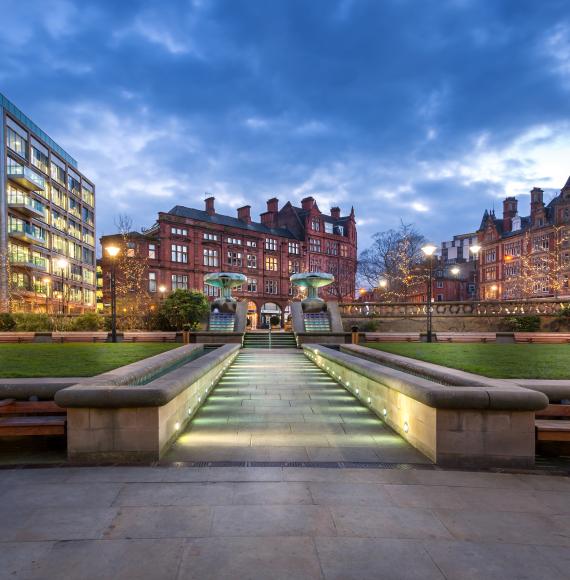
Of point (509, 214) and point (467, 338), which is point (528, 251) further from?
point (467, 338)

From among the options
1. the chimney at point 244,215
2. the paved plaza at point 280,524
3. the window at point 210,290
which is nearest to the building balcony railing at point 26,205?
the window at point 210,290

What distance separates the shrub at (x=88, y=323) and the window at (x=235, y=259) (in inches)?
1431

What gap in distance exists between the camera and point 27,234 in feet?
155

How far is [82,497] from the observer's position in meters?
4.45

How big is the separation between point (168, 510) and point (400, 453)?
3.38 metres

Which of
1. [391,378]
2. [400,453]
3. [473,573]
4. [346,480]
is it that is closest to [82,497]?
[346,480]

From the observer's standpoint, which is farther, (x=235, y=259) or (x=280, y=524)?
(x=235, y=259)

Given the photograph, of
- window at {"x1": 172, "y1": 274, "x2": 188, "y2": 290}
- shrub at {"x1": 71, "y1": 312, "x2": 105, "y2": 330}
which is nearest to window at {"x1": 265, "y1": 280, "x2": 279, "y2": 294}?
window at {"x1": 172, "y1": 274, "x2": 188, "y2": 290}

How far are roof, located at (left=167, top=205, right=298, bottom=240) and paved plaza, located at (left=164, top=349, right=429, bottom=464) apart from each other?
2019 inches

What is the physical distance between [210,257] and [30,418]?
184 ft

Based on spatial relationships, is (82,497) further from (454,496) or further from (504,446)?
(504,446)

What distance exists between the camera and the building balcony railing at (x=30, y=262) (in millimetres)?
45191

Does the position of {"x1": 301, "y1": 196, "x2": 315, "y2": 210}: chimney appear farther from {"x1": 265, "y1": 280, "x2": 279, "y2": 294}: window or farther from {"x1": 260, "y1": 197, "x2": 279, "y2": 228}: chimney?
{"x1": 265, "y1": 280, "x2": 279, "y2": 294}: window

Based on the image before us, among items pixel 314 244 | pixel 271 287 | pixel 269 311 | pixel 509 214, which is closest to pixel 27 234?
pixel 271 287
